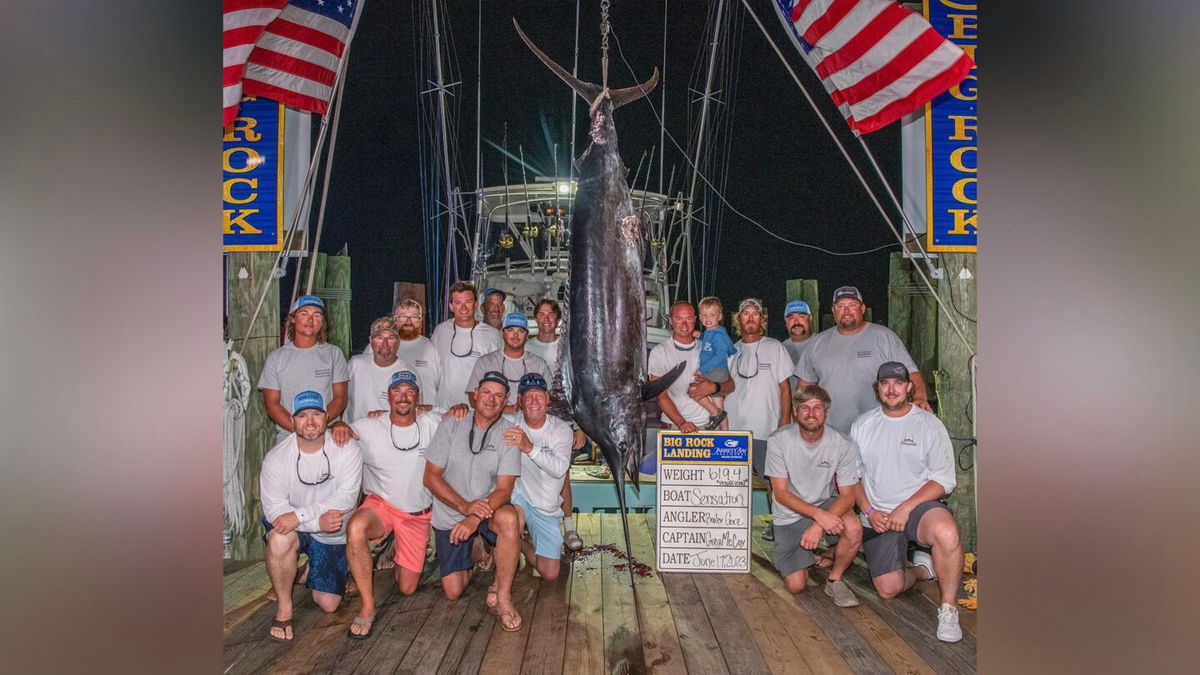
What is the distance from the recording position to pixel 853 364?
346 cm

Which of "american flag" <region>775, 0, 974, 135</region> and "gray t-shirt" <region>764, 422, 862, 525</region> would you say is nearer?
"gray t-shirt" <region>764, 422, 862, 525</region>

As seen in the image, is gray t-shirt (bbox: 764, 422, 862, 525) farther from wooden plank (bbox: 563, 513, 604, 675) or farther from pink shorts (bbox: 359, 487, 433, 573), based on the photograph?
pink shorts (bbox: 359, 487, 433, 573)

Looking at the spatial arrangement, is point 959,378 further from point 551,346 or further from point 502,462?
point 502,462

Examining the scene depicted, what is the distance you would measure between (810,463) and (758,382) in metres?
0.68

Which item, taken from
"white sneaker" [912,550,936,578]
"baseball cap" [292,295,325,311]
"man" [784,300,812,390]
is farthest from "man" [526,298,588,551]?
"white sneaker" [912,550,936,578]

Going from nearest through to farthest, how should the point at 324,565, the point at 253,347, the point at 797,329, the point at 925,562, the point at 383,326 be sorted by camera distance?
the point at 324,565 < the point at 925,562 < the point at 383,326 < the point at 253,347 < the point at 797,329

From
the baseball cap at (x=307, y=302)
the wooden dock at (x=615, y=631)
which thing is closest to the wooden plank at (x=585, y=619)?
the wooden dock at (x=615, y=631)

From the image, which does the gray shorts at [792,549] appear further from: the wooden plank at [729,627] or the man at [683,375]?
the man at [683,375]

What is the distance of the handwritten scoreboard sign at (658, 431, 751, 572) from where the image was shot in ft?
11.0

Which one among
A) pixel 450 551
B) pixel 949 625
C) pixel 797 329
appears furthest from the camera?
pixel 797 329

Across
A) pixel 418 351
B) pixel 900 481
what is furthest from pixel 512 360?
pixel 900 481

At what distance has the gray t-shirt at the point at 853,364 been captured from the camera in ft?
11.2

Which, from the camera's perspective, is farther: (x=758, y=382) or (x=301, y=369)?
(x=758, y=382)
